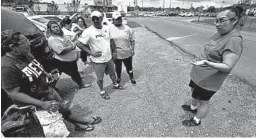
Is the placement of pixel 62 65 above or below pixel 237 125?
above

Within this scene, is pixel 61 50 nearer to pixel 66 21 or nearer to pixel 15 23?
pixel 15 23

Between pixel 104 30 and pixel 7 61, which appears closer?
pixel 7 61

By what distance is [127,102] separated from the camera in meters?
3.29

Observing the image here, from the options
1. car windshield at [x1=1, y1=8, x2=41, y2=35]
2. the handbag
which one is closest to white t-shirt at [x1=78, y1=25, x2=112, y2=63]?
car windshield at [x1=1, y1=8, x2=41, y2=35]

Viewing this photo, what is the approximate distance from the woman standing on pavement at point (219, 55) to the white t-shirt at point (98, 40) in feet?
5.45

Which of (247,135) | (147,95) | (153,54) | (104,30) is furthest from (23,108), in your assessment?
(153,54)

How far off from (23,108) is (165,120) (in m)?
2.11

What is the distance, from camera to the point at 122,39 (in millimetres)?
3414

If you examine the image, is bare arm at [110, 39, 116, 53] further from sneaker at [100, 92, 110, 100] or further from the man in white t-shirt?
sneaker at [100, 92, 110, 100]

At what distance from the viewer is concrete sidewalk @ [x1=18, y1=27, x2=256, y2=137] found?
8.11ft

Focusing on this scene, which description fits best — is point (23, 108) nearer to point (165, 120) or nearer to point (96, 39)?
point (96, 39)

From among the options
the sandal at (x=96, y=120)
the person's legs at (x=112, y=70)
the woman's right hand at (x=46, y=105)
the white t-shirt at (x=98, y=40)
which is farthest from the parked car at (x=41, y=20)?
the woman's right hand at (x=46, y=105)

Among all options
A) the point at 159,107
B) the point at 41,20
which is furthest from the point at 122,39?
the point at 41,20

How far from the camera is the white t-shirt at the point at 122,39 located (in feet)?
11.0
